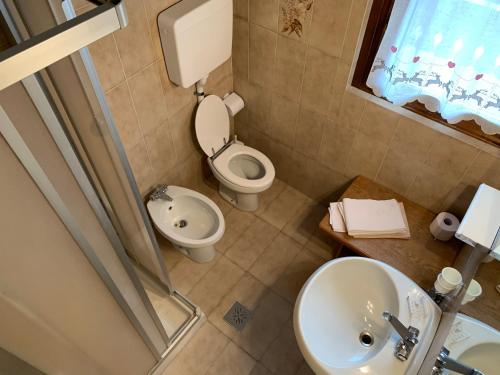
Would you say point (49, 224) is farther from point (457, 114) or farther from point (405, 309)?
point (457, 114)

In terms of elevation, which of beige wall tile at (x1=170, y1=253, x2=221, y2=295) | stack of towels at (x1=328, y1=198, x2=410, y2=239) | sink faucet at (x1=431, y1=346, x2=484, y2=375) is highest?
sink faucet at (x1=431, y1=346, x2=484, y2=375)

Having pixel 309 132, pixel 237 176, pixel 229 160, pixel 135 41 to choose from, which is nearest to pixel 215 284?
pixel 237 176

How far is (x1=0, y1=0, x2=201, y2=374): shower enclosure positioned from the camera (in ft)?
2.08

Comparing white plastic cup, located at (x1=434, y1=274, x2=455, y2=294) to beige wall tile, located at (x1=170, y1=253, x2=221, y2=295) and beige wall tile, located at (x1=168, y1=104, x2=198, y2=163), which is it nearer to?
beige wall tile, located at (x1=170, y1=253, x2=221, y2=295)

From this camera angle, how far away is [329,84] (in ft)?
6.71

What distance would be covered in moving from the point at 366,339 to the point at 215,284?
41.6 inches

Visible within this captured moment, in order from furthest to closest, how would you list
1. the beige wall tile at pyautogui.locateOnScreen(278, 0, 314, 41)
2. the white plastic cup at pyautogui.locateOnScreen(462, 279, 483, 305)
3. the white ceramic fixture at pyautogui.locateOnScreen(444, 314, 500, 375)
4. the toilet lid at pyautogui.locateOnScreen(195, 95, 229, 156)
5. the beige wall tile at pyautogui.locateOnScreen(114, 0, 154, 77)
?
the toilet lid at pyautogui.locateOnScreen(195, 95, 229, 156)
the beige wall tile at pyautogui.locateOnScreen(278, 0, 314, 41)
the beige wall tile at pyautogui.locateOnScreen(114, 0, 154, 77)
the white plastic cup at pyautogui.locateOnScreen(462, 279, 483, 305)
the white ceramic fixture at pyautogui.locateOnScreen(444, 314, 500, 375)

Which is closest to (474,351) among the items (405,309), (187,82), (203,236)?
(405,309)

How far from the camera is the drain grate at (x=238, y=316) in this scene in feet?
7.16

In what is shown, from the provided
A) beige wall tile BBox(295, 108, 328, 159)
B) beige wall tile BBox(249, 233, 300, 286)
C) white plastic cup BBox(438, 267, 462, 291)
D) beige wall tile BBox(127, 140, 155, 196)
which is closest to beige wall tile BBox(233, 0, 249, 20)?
beige wall tile BBox(295, 108, 328, 159)

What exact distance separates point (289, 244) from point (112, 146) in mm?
1665

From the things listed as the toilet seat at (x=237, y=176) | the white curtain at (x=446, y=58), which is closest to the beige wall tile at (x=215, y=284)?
the toilet seat at (x=237, y=176)

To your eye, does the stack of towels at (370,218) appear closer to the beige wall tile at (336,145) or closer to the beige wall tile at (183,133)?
the beige wall tile at (336,145)

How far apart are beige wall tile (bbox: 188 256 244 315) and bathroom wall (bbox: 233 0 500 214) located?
847mm
